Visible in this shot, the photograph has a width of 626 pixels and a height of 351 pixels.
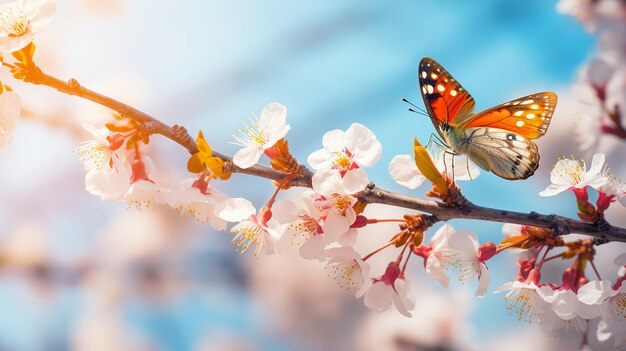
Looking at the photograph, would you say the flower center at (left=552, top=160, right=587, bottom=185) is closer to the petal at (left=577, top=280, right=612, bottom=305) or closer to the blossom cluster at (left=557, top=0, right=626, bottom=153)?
the petal at (left=577, top=280, right=612, bottom=305)

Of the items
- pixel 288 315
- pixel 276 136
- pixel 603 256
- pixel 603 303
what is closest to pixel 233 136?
pixel 276 136

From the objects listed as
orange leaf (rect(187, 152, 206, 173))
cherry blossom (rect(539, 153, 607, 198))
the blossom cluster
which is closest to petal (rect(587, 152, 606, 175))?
cherry blossom (rect(539, 153, 607, 198))

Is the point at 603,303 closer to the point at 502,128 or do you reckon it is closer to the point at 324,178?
the point at 502,128

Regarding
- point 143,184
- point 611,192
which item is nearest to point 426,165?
point 611,192

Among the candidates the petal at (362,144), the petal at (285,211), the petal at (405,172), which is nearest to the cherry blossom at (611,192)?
the petal at (405,172)

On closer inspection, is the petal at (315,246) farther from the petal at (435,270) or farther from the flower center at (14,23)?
the flower center at (14,23)

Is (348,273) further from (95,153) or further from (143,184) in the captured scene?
(95,153)
